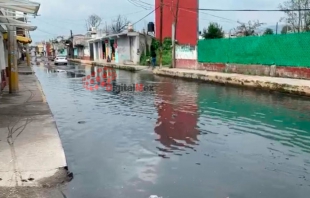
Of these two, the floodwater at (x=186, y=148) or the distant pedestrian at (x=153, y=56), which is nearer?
the floodwater at (x=186, y=148)

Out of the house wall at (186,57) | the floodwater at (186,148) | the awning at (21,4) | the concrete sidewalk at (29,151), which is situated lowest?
the floodwater at (186,148)

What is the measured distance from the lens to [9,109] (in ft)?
36.6

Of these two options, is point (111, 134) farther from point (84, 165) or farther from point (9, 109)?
point (9, 109)

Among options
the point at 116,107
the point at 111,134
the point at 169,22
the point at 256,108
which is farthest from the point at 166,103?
the point at 169,22

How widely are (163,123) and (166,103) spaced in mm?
3834

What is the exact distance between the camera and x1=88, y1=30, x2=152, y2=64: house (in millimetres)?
45966

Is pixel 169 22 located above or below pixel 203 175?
above

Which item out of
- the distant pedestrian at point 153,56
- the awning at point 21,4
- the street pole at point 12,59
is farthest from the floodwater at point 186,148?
the distant pedestrian at point 153,56

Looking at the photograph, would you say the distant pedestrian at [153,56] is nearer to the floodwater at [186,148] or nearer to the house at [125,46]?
the house at [125,46]

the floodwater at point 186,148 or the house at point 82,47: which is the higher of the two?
the house at point 82,47

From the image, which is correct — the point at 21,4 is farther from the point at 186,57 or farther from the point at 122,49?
the point at 122,49

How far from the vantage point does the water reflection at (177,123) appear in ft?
25.8

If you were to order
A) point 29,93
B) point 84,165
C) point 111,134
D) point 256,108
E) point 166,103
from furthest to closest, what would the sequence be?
point 29,93 < point 166,103 < point 256,108 < point 111,134 < point 84,165

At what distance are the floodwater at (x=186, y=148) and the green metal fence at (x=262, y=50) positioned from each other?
6687 mm
